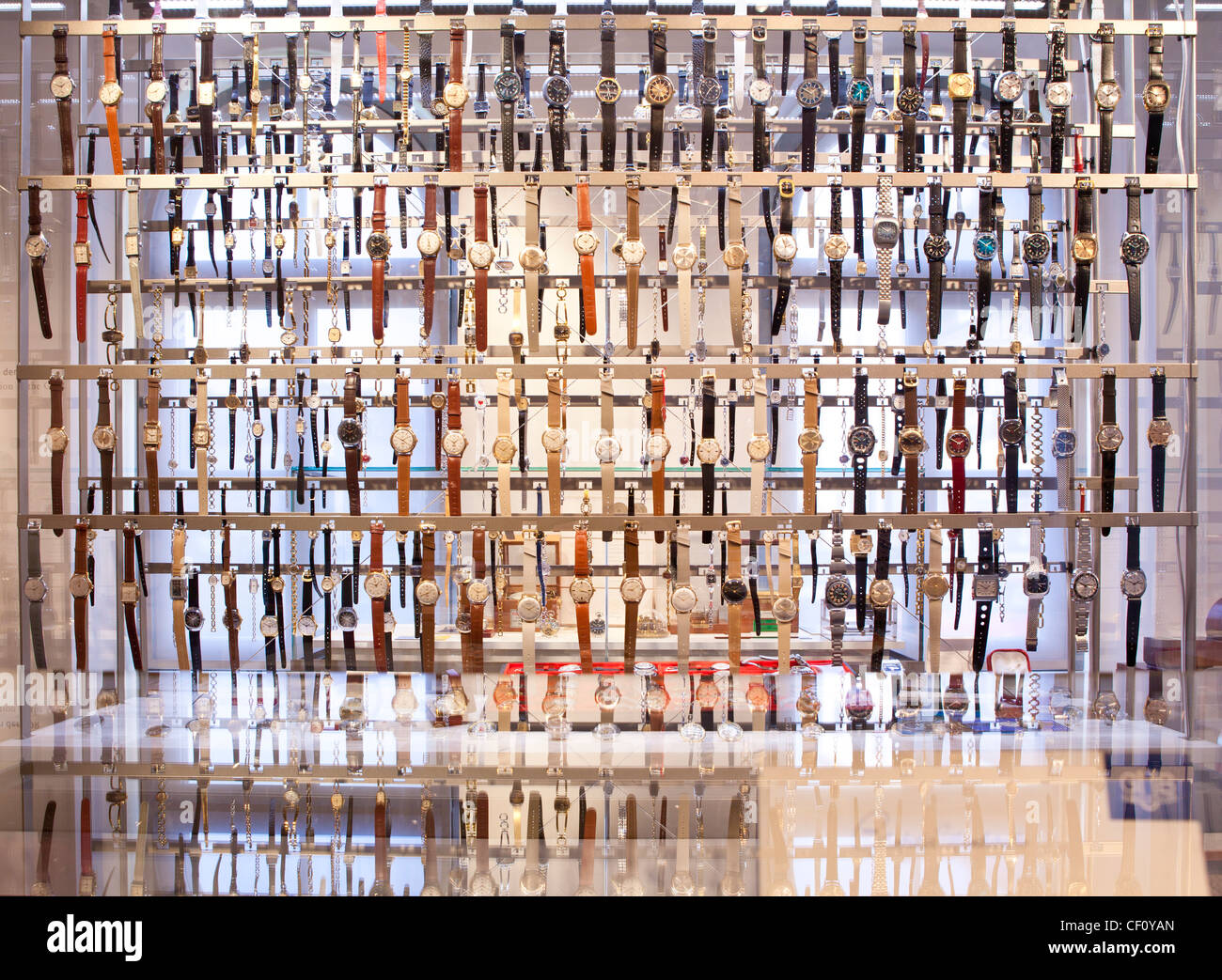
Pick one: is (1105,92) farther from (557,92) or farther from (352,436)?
(352,436)

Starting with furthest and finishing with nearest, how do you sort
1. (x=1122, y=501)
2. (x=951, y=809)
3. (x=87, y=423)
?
(x=1122, y=501) → (x=87, y=423) → (x=951, y=809)

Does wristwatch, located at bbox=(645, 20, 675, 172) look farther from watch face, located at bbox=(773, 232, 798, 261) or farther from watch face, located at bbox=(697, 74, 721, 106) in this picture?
watch face, located at bbox=(773, 232, 798, 261)

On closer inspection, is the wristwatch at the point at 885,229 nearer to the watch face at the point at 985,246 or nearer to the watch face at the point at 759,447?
the watch face at the point at 985,246

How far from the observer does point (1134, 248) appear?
354 centimetres

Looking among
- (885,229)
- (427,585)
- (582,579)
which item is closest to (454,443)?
(427,585)

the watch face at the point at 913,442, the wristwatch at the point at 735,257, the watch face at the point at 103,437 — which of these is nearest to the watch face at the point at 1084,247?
the watch face at the point at 913,442

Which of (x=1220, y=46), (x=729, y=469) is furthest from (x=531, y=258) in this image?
(x=1220, y=46)

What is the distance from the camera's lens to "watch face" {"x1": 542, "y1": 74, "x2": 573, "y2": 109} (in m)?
3.44

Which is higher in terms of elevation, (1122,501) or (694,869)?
(1122,501)

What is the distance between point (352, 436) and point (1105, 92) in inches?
125

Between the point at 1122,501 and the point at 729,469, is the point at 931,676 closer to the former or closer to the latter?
the point at 729,469

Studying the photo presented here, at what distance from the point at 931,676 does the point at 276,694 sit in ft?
8.48

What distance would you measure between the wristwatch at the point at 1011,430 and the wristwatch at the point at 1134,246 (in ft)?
1.95

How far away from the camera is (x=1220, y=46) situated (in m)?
3.98
